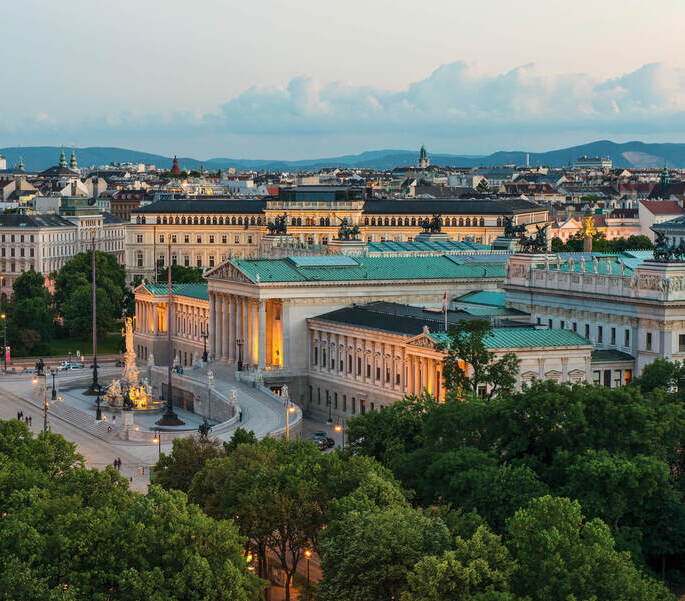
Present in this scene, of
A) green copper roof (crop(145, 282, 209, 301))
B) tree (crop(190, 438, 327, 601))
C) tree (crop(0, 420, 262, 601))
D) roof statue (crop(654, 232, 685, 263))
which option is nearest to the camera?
tree (crop(0, 420, 262, 601))

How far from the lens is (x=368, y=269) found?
14950 centimetres

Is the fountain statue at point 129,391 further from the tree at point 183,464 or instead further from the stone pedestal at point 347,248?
the tree at point 183,464

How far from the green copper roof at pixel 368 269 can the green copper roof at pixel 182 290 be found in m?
20.4

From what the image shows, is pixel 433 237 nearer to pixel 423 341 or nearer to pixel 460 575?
pixel 423 341

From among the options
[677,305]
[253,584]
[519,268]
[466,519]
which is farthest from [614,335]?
[253,584]

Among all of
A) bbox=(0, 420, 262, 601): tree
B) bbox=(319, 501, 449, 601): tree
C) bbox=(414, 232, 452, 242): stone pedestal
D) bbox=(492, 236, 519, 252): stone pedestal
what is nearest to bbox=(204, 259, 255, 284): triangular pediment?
bbox=(492, 236, 519, 252): stone pedestal

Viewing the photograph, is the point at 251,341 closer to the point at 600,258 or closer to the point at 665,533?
the point at 600,258

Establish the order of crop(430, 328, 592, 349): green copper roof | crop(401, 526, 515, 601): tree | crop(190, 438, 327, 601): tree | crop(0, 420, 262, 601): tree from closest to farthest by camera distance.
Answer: crop(0, 420, 262, 601): tree < crop(401, 526, 515, 601): tree < crop(190, 438, 327, 601): tree < crop(430, 328, 592, 349): green copper roof

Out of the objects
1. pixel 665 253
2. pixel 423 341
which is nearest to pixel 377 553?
pixel 423 341

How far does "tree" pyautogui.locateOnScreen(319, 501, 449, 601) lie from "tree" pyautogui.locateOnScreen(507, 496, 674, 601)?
3562 mm

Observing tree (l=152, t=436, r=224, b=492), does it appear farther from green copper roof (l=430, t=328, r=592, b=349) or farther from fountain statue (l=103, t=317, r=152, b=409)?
fountain statue (l=103, t=317, r=152, b=409)

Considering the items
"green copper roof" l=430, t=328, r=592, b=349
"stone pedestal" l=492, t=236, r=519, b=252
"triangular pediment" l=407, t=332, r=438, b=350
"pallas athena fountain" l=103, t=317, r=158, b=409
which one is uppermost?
"stone pedestal" l=492, t=236, r=519, b=252

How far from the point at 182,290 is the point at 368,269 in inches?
1282

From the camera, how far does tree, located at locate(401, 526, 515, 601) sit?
6084 centimetres
